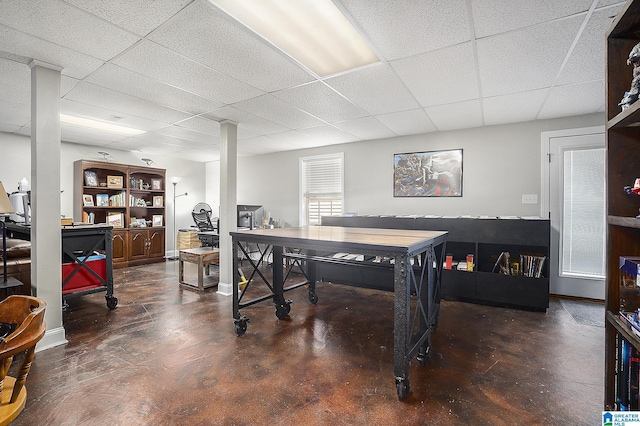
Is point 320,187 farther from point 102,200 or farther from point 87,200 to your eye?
point 87,200

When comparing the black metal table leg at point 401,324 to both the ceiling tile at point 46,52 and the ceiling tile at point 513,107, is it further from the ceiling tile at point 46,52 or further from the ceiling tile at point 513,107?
the ceiling tile at point 46,52

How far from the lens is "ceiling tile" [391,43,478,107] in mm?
2387

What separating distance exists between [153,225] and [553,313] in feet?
23.5

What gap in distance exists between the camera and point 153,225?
21.4ft

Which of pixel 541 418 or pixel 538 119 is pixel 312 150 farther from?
pixel 541 418

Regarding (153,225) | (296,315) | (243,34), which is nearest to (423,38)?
(243,34)

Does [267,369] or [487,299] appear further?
[487,299]

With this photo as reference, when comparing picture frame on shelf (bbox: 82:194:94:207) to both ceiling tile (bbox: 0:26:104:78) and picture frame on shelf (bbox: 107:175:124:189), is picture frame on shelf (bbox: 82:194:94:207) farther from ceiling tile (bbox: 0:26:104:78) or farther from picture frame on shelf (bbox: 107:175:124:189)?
ceiling tile (bbox: 0:26:104:78)

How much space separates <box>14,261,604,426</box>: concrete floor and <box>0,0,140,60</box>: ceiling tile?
96.2 inches

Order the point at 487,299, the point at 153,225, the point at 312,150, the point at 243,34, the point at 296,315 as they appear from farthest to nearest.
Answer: the point at 153,225
the point at 312,150
the point at 487,299
the point at 296,315
the point at 243,34

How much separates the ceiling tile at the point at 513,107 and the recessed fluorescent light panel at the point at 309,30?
178cm

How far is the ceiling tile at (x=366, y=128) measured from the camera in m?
4.23

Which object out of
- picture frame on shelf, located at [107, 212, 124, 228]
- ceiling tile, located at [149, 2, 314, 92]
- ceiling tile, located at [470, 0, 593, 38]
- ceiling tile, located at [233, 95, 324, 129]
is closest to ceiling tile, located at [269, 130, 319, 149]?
ceiling tile, located at [233, 95, 324, 129]

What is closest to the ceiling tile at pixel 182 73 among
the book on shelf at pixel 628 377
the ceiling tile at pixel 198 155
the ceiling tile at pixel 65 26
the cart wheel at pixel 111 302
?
the ceiling tile at pixel 65 26
